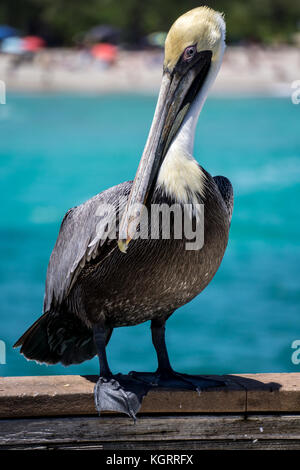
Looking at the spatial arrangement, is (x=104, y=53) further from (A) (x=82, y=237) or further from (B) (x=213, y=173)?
(A) (x=82, y=237)

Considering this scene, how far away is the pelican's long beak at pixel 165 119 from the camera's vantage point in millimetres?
2189

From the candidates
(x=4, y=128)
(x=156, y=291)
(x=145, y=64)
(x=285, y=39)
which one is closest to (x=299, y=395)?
(x=156, y=291)

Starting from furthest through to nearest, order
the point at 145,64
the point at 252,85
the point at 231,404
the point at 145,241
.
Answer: the point at 145,64, the point at 252,85, the point at 231,404, the point at 145,241

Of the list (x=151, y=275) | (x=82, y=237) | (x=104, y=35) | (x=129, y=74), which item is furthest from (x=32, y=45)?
(x=151, y=275)

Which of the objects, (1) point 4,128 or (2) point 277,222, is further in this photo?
(1) point 4,128

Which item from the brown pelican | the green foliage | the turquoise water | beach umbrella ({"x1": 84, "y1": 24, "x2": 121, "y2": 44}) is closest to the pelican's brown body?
the brown pelican

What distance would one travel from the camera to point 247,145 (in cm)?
1535

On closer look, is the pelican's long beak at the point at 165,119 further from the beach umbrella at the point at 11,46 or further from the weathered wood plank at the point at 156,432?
the beach umbrella at the point at 11,46

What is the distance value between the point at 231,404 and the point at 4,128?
50.7 feet

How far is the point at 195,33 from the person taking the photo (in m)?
2.27

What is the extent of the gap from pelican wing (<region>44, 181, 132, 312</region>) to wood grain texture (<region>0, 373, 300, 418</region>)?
11.2 inches

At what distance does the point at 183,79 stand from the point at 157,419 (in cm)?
103

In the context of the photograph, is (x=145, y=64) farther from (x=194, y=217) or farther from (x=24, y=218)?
(x=194, y=217)

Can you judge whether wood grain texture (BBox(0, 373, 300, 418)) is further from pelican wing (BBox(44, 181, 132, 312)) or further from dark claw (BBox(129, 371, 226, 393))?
pelican wing (BBox(44, 181, 132, 312))
